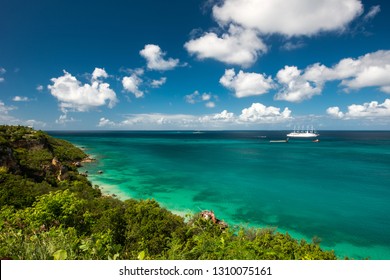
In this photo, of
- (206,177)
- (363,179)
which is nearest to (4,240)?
(206,177)

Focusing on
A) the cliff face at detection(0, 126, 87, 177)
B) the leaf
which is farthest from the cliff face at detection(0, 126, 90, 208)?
the leaf

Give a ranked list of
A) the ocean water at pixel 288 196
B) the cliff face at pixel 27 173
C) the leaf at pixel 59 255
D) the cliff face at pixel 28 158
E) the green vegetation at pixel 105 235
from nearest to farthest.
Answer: the leaf at pixel 59 255 < the green vegetation at pixel 105 235 < the cliff face at pixel 27 173 < the ocean water at pixel 288 196 < the cliff face at pixel 28 158

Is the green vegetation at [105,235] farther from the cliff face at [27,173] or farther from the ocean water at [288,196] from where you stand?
the ocean water at [288,196]

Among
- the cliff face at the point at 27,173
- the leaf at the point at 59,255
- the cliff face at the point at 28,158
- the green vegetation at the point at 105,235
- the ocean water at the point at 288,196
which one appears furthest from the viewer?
the cliff face at the point at 28,158

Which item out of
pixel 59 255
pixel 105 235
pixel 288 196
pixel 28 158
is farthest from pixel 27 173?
pixel 288 196

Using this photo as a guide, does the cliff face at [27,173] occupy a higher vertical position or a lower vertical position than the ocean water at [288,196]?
higher

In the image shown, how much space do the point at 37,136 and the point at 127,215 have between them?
2146 inches

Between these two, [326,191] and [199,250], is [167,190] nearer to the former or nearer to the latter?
[326,191]

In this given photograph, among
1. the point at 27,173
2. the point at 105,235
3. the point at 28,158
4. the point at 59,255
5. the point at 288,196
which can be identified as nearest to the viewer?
the point at 59,255

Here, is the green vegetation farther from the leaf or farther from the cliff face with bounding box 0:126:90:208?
the cliff face with bounding box 0:126:90:208

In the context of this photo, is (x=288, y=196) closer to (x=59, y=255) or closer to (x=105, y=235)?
(x=105, y=235)

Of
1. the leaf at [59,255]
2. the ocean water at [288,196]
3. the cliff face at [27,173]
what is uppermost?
the leaf at [59,255]

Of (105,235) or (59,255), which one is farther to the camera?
(105,235)

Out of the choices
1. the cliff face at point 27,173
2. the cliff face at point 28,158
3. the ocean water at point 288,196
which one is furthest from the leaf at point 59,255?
the cliff face at point 28,158
